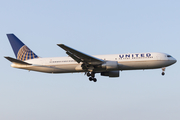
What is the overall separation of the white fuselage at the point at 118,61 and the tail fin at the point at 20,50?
7.11 ft

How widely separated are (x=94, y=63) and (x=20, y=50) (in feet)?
43.8

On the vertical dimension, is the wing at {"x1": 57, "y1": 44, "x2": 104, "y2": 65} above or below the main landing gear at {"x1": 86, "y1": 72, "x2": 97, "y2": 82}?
above

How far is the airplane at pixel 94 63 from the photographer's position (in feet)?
141

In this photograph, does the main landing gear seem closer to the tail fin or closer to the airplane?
the airplane

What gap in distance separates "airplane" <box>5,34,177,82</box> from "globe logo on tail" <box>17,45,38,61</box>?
493mm

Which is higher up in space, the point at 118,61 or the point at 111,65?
the point at 118,61

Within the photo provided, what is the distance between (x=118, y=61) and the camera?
4344 centimetres

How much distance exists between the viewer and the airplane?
4288 centimetres

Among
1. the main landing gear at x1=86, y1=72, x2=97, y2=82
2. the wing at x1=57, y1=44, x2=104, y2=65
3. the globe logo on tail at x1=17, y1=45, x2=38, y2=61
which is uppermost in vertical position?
the globe logo on tail at x1=17, y1=45, x2=38, y2=61

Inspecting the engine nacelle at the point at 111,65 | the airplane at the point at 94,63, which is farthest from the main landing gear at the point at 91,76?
the engine nacelle at the point at 111,65

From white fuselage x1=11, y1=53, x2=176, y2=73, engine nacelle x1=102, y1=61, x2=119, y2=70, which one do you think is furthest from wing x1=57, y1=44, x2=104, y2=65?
white fuselage x1=11, y1=53, x2=176, y2=73

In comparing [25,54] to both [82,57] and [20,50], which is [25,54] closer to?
[20,50]

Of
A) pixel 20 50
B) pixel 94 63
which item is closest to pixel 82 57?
pixel 94 63

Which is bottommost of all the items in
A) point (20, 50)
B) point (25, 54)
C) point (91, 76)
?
point (91, 76)
